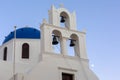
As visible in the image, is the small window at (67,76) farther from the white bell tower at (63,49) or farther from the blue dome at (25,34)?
the blue dome at (25,34)

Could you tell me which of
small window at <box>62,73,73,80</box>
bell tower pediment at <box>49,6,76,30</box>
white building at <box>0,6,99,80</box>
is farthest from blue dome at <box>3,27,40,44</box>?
small window at <box>62,73,73,80</box>

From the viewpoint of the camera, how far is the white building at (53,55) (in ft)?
56.6

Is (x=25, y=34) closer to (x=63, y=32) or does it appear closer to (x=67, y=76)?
(x=63, y=32)

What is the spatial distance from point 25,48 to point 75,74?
6295mm

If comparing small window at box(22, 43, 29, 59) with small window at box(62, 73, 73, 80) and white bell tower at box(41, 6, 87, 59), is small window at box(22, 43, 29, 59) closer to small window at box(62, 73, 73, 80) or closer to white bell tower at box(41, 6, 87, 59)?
white bell tower at box(41, 6, 87, 59)

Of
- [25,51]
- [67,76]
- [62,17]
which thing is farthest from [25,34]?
[67,76]

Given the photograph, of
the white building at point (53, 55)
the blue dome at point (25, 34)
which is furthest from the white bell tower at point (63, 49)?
the blue dome at point (25, 34)

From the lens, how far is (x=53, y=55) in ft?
59.2

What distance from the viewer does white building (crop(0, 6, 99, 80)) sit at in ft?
56.6

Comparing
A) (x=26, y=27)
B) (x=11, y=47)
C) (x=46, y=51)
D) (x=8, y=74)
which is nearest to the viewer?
(x=46, y=51)

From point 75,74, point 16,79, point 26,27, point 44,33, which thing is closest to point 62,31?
point 44,33

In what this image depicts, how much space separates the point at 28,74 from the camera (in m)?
16.5

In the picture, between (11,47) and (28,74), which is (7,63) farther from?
(28,74)

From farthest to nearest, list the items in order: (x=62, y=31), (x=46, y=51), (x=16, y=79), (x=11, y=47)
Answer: (x=11, y=47), (x=62, y=31), (x=46, y=51), (x=16, y=79)
